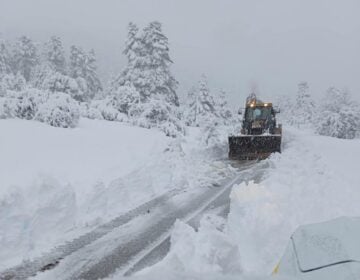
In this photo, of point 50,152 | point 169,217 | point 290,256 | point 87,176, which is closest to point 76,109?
point 50,152

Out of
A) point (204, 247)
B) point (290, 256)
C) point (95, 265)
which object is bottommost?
point (95, 265)

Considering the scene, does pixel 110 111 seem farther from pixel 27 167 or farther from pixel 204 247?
pixel 204 247

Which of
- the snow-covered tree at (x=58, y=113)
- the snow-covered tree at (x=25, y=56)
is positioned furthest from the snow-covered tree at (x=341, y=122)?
the snow-covered tree at (x=58, y=113)

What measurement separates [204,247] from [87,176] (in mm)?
5879

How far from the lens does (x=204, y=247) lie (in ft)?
18.9

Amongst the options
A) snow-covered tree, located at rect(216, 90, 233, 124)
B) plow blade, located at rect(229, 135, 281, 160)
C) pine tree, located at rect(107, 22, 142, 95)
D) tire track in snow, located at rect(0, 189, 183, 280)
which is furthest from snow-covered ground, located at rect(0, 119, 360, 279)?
snow-covered tree, located at rect(216, 90, 233, 124)

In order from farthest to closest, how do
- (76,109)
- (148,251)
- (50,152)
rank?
(76,109), (50,152), (148,251)

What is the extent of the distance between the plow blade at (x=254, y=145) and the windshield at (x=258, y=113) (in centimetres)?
330

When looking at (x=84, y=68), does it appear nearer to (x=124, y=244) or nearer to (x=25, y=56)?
(x=25, y=56)

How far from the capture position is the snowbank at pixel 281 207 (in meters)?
6.39

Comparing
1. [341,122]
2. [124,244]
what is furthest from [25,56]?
[124,244]

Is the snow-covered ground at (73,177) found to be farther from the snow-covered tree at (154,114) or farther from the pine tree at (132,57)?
the pine tree at (132,57)

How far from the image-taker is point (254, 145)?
1961 cm

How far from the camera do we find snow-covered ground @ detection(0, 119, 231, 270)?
7203 millimetres
